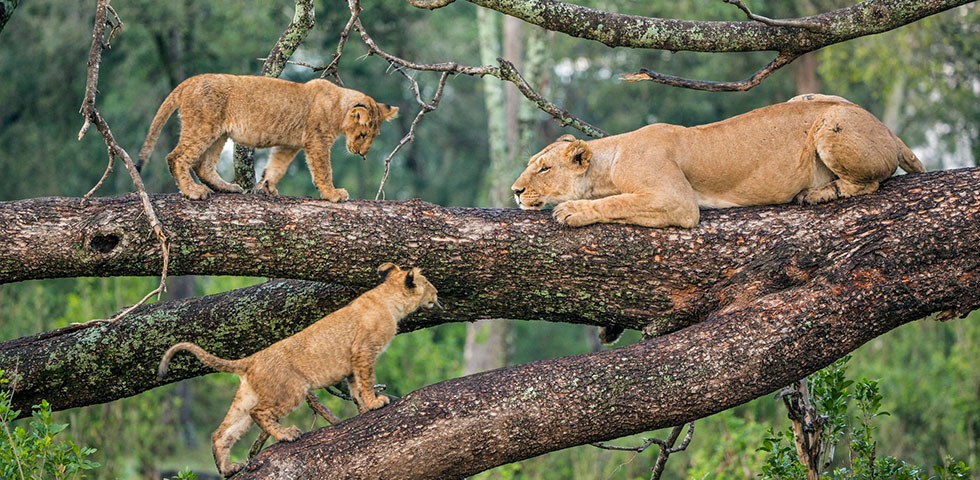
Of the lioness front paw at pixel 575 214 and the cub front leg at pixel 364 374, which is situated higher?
the lioness front paw at pixel 575 214

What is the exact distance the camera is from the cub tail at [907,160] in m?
5.26

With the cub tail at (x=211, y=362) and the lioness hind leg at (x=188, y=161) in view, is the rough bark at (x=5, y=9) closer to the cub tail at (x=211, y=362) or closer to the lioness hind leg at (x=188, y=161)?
the lioness hind leg at (x=188, y=161)

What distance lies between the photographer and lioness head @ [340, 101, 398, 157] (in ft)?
18.6

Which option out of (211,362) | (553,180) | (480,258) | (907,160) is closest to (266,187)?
(211,362)

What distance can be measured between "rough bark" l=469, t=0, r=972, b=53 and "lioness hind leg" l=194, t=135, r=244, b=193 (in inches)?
70.5

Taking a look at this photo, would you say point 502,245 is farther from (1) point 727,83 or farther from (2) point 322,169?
(1) point 727,83

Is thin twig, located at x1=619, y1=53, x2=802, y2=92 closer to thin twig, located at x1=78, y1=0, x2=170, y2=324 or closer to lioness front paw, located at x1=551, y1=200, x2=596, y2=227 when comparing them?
lioness front paw, located at x1=551, y1=200, x2=596, y2=227

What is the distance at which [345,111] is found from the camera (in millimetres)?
5738

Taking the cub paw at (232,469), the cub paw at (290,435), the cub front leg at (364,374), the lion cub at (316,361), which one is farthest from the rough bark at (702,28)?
the cub paw at (232,469)

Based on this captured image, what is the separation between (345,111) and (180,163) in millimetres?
1088

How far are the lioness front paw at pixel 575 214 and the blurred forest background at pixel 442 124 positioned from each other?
373 centimetres

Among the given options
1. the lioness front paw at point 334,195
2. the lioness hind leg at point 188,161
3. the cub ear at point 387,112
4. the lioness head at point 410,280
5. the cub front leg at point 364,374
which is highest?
the cub ear at point 387,112

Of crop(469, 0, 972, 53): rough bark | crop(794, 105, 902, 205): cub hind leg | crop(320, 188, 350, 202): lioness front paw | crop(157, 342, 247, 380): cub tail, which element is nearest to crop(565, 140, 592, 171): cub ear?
crop(469, 0, 972, 53): rough bark

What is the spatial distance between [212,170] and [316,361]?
1.53 m
